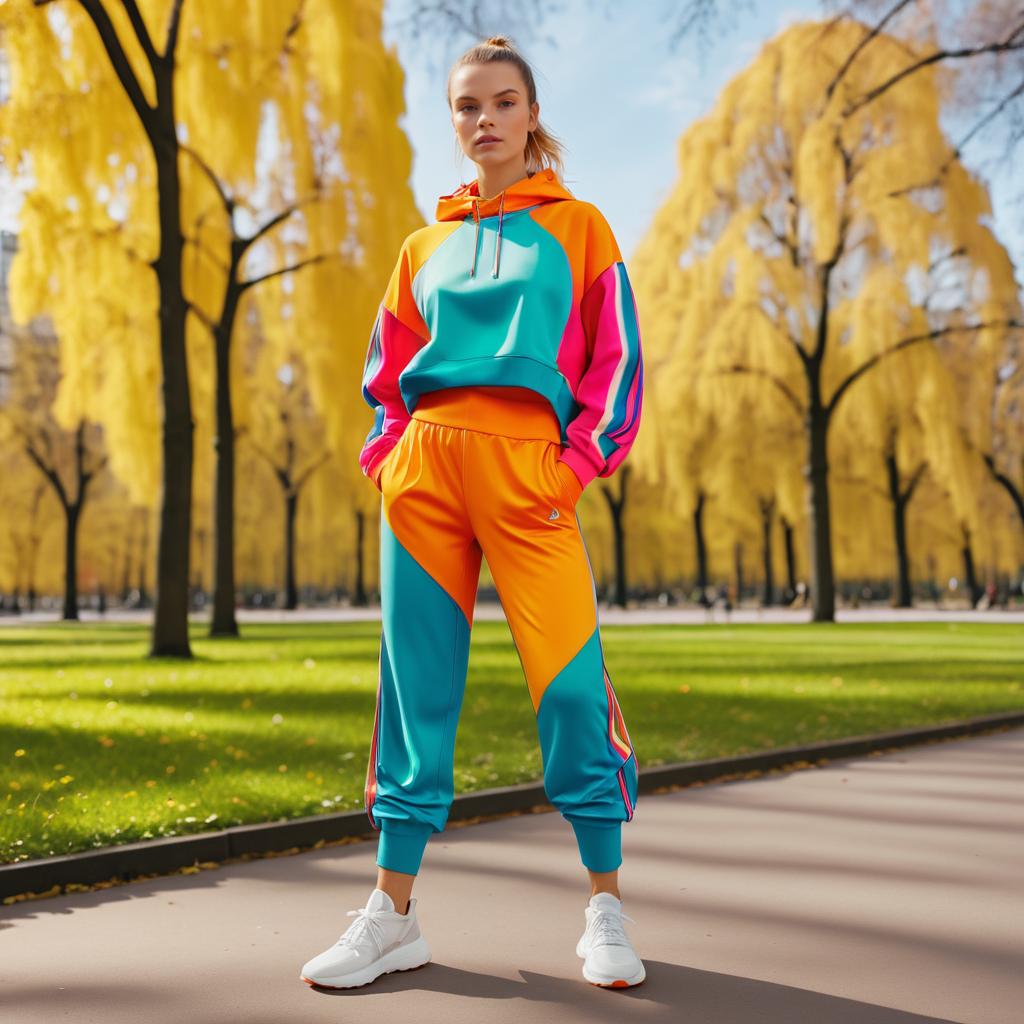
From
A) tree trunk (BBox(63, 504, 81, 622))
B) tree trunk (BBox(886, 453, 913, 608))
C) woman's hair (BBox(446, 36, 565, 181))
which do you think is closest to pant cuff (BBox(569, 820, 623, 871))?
woman's hair (BBox(446, 36, 565, 181))

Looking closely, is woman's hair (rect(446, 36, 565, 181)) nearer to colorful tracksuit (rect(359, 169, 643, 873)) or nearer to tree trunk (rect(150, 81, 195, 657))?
colorful tracksuit (rect(359, 169, 643, 873))

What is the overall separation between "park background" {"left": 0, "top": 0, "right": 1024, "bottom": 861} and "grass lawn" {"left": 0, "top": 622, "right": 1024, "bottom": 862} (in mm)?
48

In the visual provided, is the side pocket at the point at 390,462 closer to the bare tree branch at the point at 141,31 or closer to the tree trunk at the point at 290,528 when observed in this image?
the bare tree branch at the point at 141,31

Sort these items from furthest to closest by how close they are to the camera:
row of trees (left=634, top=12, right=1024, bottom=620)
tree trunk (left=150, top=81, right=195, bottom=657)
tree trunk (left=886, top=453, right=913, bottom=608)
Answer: tree trunk (left=886, top=453, right=913, bottom=608), row of trees (left=634, top=12, right=1024, bottom=620), tree trunk (left=150, top=81, right=195, bottom=657)

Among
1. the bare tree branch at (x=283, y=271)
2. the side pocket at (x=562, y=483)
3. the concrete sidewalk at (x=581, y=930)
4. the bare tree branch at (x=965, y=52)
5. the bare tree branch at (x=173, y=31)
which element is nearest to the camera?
the concrete sidewalk at (x=581, y=930)

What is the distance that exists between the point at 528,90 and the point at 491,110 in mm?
141

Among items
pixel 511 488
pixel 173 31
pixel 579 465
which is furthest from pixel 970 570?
pixel 511 488

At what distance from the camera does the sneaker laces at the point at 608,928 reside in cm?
297

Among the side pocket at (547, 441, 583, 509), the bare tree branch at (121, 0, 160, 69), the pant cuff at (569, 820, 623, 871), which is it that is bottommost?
the pant cuff at (569, 820, 623, 871)

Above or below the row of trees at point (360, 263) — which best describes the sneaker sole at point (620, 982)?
below

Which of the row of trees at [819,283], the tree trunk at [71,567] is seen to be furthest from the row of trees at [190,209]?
the tree trunk at [71,567]

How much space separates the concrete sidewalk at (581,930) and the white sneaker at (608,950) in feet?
0.14

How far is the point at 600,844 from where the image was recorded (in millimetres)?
3004

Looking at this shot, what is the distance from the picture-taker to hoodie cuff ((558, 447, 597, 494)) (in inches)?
117
